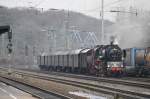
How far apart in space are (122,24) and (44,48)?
45.8m

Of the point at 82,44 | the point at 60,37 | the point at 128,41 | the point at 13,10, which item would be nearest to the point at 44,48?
the point at 60,37

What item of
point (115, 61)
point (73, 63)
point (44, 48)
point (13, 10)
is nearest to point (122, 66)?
point (115, 61)

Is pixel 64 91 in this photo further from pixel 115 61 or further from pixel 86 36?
pixel 86 36

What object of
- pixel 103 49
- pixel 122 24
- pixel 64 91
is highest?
pixel 122 24

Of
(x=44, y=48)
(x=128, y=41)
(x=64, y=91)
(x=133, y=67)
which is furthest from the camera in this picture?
(x=44, y=48)

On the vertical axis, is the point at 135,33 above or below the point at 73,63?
above

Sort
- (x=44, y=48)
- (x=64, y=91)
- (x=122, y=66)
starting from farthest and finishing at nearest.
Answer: (x=44, y=48)
(x=122, y=66)
(x=64, y=91)

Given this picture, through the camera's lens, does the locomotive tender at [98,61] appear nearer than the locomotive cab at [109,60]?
No

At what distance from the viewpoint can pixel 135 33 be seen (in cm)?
4847

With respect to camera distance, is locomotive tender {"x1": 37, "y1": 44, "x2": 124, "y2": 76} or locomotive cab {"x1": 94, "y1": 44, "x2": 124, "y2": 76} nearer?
locomotive cab {"x1": 94, "y1": 44, "x2": 124, "y2": 76}

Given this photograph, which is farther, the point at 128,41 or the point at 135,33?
the point at 128,41

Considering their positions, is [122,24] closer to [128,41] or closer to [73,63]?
[128,41]

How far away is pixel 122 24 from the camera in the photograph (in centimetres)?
5075

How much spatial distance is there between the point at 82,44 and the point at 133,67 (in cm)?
6322
